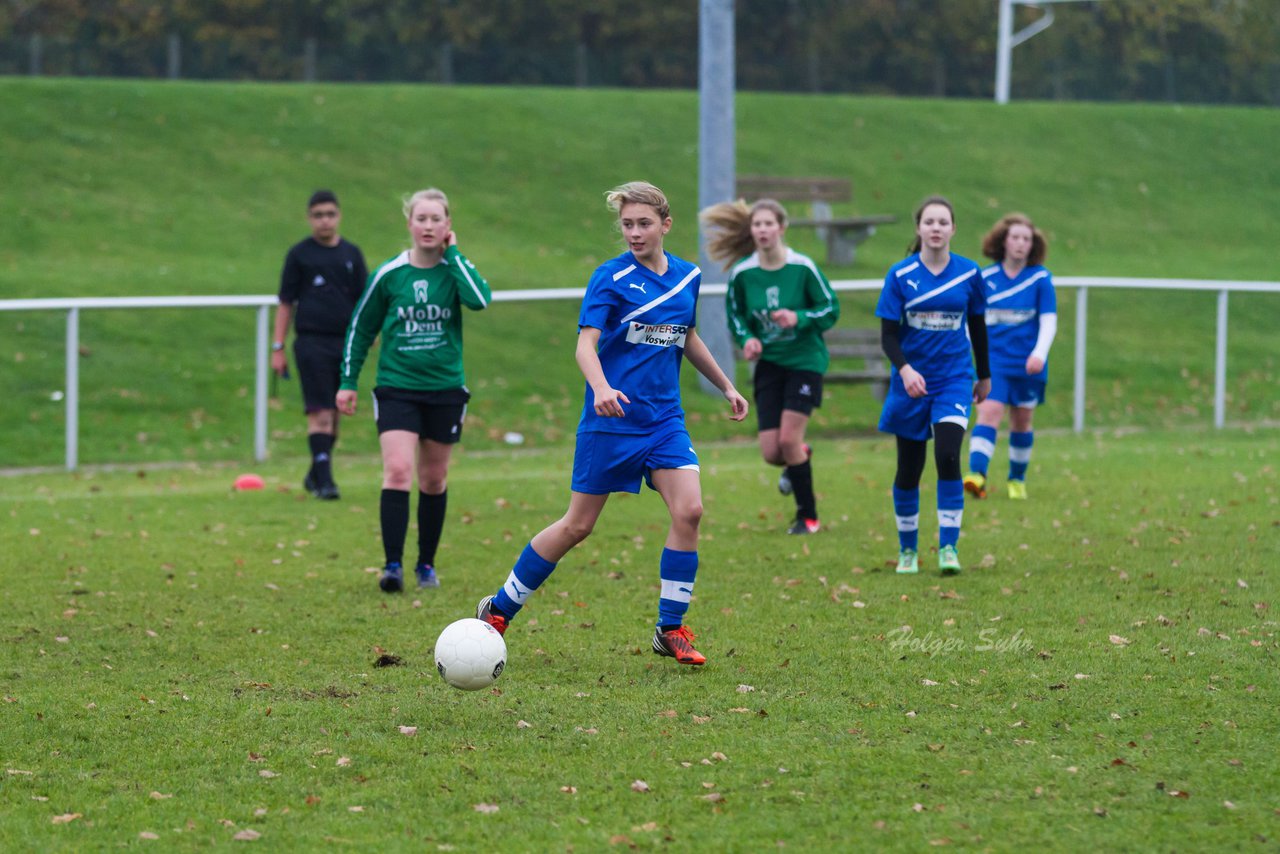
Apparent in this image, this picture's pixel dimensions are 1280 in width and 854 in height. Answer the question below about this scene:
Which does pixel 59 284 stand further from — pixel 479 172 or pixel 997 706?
pixel 997 706

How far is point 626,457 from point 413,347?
2321mm

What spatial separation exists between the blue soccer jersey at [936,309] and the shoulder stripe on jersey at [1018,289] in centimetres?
310

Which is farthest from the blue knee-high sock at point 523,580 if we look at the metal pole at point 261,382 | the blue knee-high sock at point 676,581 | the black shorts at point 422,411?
the metal pole at point 261,382

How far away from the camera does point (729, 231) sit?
10844 millimetres

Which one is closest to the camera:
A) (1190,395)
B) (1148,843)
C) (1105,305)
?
(1148,843)

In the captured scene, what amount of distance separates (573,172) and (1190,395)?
12.7 m

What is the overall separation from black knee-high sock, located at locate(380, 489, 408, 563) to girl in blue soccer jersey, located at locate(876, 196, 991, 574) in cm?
269

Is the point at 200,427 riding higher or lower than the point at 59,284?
lower

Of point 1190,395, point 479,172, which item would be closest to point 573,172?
point 479,172

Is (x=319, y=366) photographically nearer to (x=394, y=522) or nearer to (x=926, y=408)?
(x=394, y=522)

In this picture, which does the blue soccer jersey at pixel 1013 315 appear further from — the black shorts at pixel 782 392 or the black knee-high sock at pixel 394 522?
the black knee-high sock at pixel 394 522

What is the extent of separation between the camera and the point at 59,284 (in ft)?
68.8

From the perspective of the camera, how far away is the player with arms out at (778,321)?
10383mm

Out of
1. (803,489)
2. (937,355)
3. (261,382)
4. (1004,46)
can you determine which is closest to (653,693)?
(937,355)
